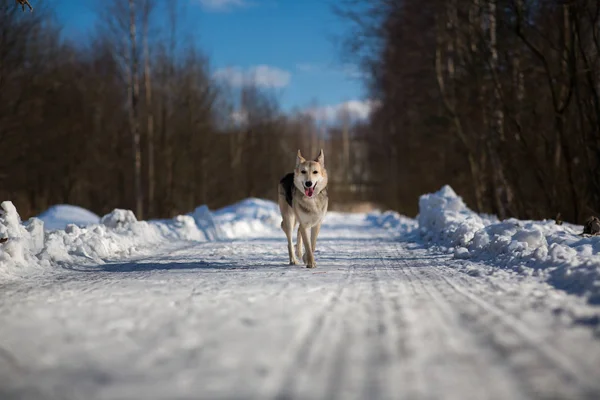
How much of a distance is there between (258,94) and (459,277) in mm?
39373

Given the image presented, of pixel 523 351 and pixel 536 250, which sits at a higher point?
pixel 536 250

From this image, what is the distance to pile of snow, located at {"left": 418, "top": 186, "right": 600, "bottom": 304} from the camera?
185 inches

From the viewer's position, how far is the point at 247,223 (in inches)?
658

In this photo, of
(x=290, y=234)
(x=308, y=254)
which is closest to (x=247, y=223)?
(x=290, y=234)

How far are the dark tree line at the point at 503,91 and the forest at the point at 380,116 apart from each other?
2.5 inches

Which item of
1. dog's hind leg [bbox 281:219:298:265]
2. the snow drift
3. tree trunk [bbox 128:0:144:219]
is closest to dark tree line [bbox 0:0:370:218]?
tree trunk [bbox 128:0:144:219]

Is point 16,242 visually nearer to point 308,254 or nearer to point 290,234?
point 290,234

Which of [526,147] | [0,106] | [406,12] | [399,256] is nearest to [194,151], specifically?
[0,106]

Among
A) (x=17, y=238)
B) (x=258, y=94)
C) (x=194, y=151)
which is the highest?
(x=258, y=94)

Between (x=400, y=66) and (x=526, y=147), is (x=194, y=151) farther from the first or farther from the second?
(x=526, y=147)

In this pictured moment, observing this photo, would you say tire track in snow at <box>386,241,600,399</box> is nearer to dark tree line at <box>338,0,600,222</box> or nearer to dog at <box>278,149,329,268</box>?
dog at <box>278,149,329,268</box>

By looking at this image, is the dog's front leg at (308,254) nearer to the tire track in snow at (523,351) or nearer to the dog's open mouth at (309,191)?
the dog's open mouth at (309,191)

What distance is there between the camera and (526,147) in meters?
13.1

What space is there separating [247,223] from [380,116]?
733 inches
